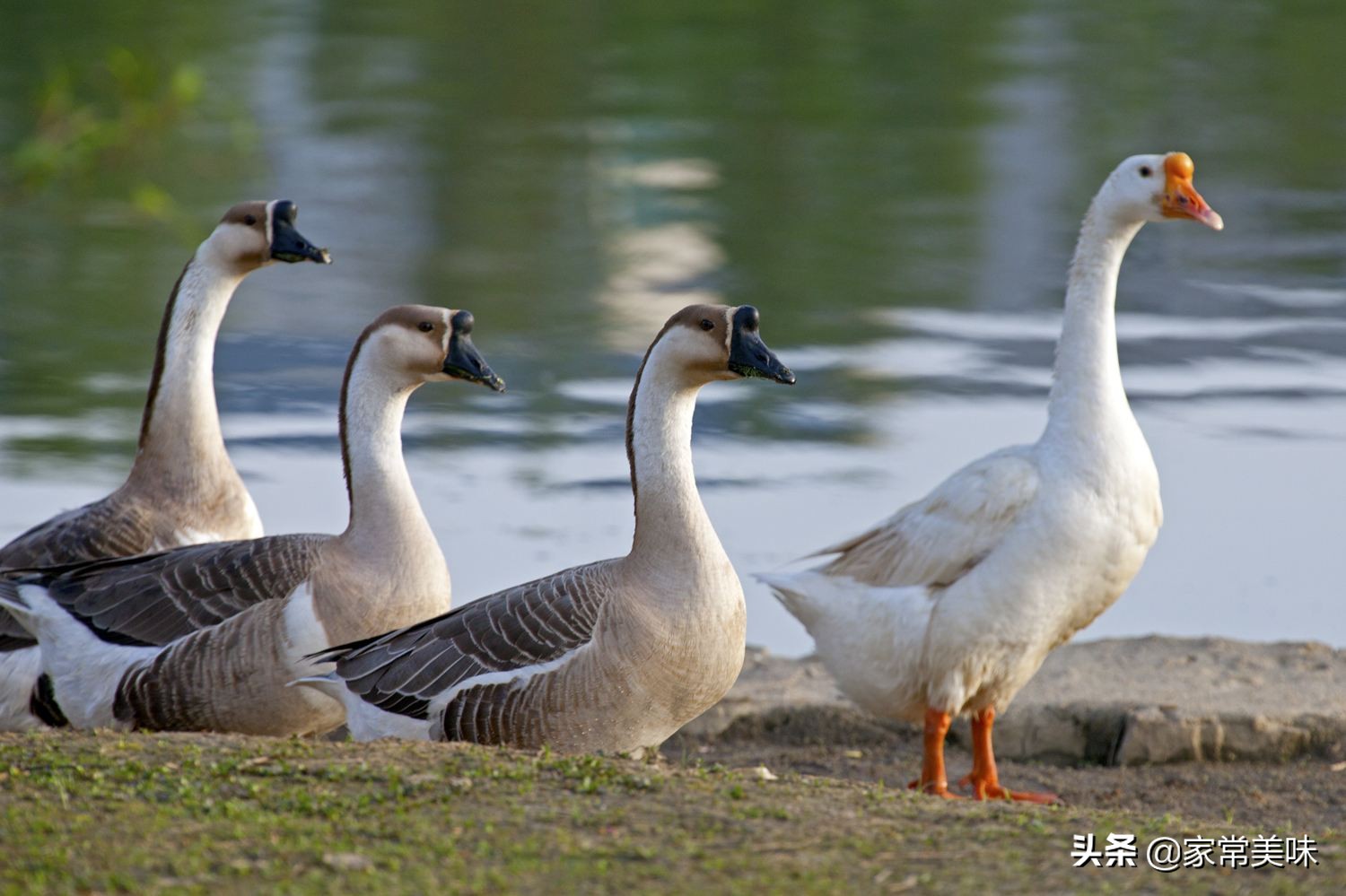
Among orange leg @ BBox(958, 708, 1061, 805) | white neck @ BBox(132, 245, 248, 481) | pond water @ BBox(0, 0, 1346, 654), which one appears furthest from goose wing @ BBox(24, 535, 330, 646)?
orange leg @ BBox(958, 708, 1061, 805)

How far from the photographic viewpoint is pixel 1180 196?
674 centimetres

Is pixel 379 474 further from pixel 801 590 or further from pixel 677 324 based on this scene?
pixel 801 590

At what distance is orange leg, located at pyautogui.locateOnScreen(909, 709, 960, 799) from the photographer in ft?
20.6

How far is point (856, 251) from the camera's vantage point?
14.3m

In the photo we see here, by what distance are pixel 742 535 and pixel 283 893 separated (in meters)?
5.35

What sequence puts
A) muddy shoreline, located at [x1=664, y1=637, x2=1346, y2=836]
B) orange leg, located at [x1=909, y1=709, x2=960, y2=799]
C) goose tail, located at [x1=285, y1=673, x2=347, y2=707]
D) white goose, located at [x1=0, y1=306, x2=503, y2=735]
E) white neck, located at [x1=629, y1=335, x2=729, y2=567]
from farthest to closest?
muddy shoreline, located at [x1=664, y1=637, x2=1346, y2=836] < orange leg, located at [x1=909, y1=709, x2=960, y2=799] < white goose, located at [x1=0, y1=306, x2=503, y2=735] < goose tail, located at [x1=285, y1=673, x2=347, y2=707] < white neck, located at [x1=629, y1=335, x2=729, y2=567]

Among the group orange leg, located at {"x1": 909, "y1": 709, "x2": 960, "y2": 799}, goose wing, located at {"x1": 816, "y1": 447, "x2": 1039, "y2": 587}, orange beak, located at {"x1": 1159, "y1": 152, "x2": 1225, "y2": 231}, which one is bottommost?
orange leg, located at {"x1": 909, "y1": 709, "x2": 960, "y2": 799}

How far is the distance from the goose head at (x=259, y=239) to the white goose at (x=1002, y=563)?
2.24 m

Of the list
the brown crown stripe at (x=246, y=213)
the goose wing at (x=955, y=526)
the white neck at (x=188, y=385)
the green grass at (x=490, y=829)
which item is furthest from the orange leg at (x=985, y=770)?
the brown crown stripe at (x=246, y=213)

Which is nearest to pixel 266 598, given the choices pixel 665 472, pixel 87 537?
pixel 87 537

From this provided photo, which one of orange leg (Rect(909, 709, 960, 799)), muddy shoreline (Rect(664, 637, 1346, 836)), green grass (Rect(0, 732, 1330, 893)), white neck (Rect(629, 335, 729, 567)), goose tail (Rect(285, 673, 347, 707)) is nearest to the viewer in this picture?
green grass (Rect(0, 732, 1330, 893))

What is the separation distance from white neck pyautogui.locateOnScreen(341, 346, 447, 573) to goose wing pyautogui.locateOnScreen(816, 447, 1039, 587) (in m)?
1.59

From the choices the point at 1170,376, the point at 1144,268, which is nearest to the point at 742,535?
the point at 1170,376

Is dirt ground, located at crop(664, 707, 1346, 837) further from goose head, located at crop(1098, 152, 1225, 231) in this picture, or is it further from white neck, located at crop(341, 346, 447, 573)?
goose head, located at crop(1098, 152, 1225, 231)
